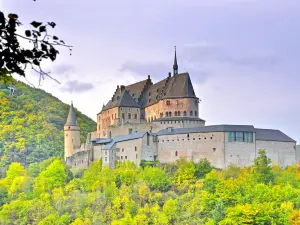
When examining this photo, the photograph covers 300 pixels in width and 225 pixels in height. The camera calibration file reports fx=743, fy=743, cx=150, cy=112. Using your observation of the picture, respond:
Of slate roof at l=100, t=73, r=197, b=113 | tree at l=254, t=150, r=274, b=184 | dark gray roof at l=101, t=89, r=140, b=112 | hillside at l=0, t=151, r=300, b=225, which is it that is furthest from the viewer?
dark gray roof at l=101, t=89, r=140, b=112

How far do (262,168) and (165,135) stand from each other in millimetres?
8147

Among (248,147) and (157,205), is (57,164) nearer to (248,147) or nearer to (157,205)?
(157,205)

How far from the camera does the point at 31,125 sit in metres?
101

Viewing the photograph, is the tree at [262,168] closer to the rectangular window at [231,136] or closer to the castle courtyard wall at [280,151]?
the castle courtyard wall at [280,151]

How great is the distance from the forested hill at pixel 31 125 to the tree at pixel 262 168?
30.1 metres

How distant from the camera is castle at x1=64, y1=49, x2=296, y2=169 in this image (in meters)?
56.7

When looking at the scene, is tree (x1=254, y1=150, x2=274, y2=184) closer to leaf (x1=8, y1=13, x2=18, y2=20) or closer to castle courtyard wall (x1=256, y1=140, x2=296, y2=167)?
castle courtyard wall (x1=256, y1=140, x2=296, y2=167)

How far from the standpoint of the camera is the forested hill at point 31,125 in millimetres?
90062

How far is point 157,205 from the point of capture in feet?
188

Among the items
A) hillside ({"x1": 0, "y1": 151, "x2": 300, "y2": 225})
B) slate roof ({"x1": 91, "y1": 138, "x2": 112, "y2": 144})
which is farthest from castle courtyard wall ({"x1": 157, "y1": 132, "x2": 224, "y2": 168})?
slate roof ({"x1": 91, "y1": 138, "x2": 112, "y2": 144})

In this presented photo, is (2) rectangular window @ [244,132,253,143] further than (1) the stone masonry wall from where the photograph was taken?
No

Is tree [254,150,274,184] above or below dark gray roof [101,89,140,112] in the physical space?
below

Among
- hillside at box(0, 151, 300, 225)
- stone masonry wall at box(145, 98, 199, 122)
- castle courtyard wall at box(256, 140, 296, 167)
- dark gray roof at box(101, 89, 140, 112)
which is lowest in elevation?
hillside at box(0, 151, 300, 225)

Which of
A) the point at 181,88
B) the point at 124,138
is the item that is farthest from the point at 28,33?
the point at 181,88
